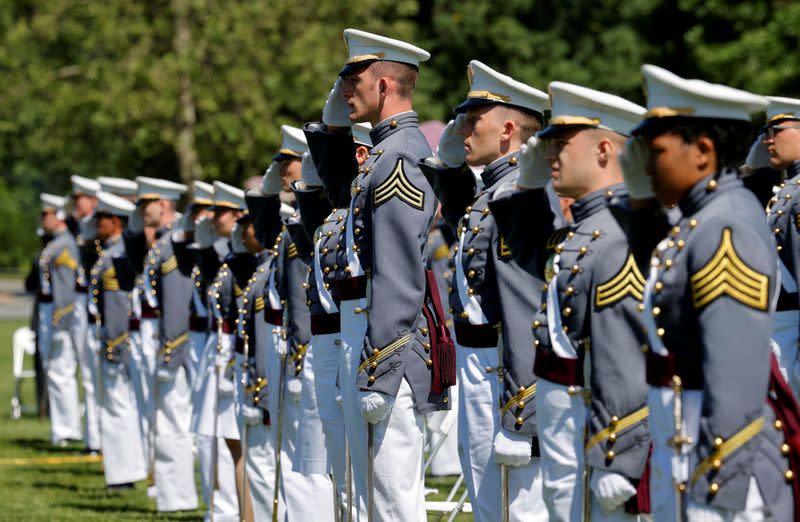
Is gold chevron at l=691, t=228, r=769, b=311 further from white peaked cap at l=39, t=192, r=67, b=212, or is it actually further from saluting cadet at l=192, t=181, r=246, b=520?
white peaked cap at l=39, t=192, r=67, b=212

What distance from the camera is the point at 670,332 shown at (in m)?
4.55

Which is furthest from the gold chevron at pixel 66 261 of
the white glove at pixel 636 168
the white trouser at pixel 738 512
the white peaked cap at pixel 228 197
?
the white trouser at pixel 738 512

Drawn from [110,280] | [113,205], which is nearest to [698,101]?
[110,280]

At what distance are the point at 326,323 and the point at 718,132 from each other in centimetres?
327

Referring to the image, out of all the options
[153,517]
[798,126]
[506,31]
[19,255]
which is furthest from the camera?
[19,255]

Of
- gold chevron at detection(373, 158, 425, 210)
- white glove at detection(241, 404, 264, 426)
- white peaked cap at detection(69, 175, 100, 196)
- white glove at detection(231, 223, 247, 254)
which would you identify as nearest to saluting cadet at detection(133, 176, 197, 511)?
white glove at detection(231, 223, 247, 254)

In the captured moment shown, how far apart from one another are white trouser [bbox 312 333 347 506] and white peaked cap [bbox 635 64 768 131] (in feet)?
9.84

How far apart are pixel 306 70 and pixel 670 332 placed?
88.1ft

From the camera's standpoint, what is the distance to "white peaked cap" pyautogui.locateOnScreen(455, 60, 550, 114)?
661 cm

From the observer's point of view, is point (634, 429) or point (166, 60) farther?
point (166, 60)

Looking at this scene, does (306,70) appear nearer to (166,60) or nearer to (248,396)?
(166,60)

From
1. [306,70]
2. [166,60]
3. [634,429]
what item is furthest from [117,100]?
[634,429]

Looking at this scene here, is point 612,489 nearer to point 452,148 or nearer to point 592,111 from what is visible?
point 592,111

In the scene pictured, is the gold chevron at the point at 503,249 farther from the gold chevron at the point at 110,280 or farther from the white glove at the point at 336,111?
the gold chevron at the point at 110,280
